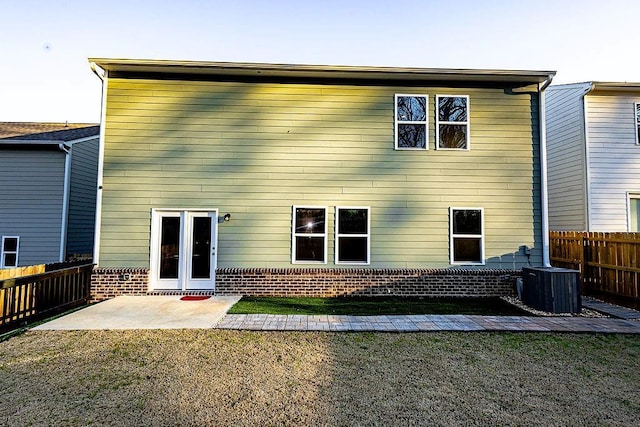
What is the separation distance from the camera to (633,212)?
33.3 feet

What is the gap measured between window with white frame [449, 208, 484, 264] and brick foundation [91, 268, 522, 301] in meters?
0.36

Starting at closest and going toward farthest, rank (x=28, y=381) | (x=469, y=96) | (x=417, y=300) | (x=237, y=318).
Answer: (x=28, y=381) < (x=237, y=318) < (x=417, y=300) < (x=469, y=96)

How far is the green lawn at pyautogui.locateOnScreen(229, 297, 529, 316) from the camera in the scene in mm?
6531

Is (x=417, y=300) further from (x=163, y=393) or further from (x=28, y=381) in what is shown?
(x=28, y=381)

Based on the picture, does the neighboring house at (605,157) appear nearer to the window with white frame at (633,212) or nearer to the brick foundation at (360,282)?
the window with white frame at (633,212)

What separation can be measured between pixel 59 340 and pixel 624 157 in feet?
47.9

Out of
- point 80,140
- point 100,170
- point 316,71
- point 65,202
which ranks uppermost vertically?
point 316,71

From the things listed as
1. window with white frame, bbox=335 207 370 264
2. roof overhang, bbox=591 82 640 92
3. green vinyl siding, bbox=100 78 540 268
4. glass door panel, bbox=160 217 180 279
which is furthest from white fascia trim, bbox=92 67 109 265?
roof overhang, bbox=591 82 640 92

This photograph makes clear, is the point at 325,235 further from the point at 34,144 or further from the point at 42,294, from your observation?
the point at 34,144

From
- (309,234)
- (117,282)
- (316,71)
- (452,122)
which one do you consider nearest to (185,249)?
(117,282)

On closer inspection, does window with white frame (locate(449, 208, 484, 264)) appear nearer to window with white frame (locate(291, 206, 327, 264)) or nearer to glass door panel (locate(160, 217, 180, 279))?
window with white frame (locate(291, 206, 327, 264))

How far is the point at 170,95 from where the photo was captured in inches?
320

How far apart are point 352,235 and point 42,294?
6262mm

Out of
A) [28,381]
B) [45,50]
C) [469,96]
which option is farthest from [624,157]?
[45,50]
